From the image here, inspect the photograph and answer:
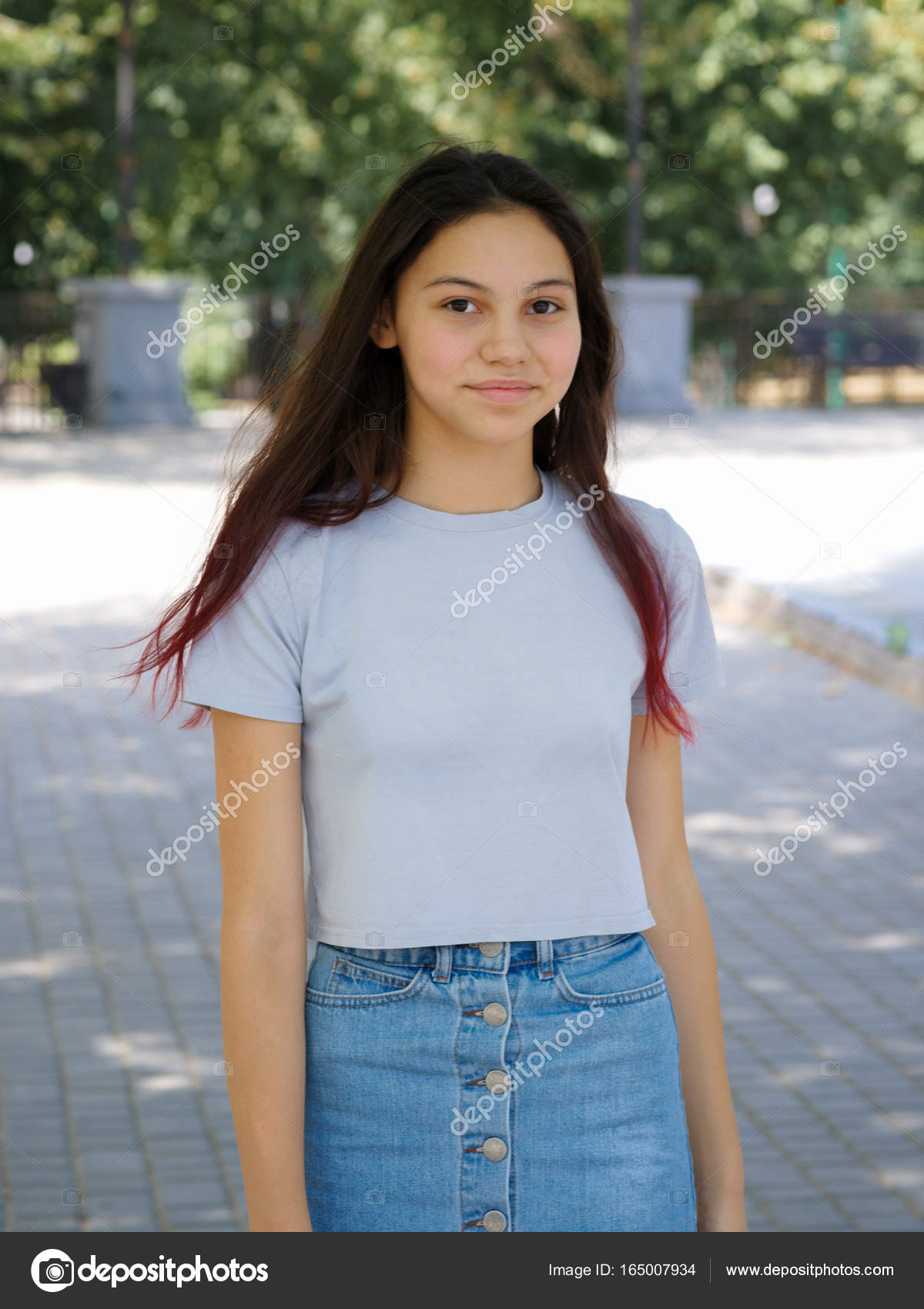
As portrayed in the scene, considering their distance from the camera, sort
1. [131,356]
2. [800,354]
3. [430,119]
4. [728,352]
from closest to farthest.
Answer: [131,356] → [800,354] → [728,352] → [430,119]

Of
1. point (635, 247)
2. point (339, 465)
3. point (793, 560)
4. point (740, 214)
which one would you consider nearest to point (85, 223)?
point (635, 247)

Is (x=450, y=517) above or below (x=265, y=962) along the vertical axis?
above

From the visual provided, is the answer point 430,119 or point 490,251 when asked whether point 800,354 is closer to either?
point 430,119

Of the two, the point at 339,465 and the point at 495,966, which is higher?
the point at 339,465

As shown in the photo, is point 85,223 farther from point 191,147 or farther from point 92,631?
point 92,631

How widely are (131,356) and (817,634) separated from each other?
15.9 m

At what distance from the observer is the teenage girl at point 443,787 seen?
75.2 inches

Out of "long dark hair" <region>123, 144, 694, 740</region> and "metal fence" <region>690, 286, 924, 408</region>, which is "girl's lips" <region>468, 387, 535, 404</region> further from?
"metal fence" <region>690, 286, 924, 408</region>

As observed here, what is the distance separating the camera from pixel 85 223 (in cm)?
3055

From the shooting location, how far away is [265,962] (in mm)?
1918

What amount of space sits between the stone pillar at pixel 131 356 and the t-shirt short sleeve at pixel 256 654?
22801 millimetres
